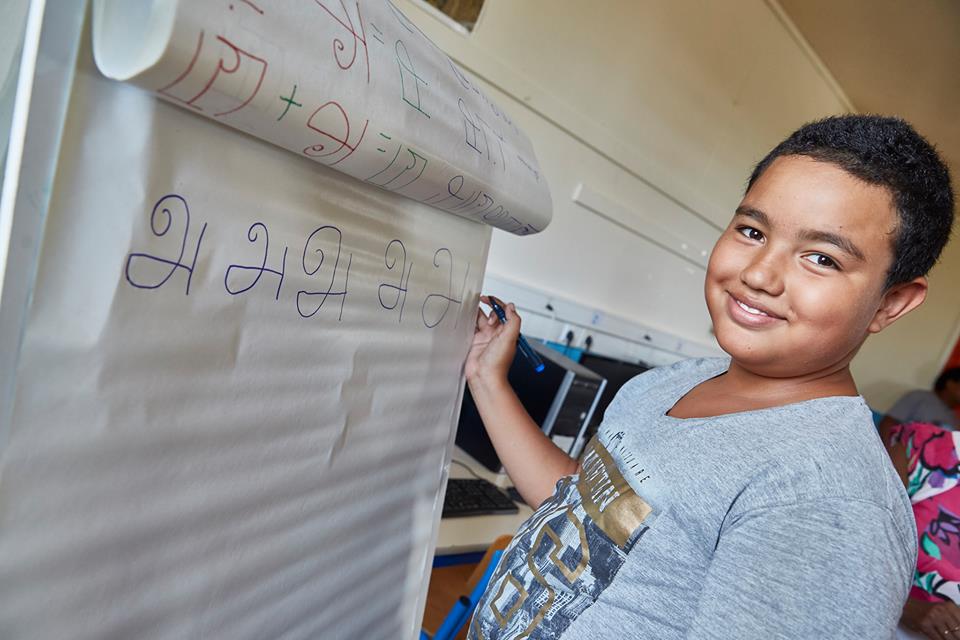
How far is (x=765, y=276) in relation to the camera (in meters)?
0.59

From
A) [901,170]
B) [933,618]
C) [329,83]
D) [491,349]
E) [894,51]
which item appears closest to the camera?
[329,83]

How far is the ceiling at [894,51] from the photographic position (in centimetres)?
227

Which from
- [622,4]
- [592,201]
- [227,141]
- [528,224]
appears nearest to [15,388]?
[227,141]

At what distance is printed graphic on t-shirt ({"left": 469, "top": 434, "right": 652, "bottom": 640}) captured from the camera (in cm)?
62

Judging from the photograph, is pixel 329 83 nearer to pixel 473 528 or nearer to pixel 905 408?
pixel 473 528

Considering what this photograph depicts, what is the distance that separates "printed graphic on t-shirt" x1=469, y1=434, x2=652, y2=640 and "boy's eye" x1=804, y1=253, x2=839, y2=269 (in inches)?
11.9

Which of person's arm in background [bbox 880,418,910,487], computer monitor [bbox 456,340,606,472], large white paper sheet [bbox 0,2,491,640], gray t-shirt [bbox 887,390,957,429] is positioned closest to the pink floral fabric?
person's arm in background [bbox 880,418,910,487]

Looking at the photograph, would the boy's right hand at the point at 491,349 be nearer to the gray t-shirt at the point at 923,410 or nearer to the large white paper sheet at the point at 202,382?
the large white paper sheet at the point at 202,382

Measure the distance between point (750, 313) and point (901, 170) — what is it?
0.19m

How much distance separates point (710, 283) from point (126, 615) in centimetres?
67

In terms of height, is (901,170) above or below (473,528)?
above

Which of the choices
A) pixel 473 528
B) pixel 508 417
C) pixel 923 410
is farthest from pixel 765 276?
pixel 923 410

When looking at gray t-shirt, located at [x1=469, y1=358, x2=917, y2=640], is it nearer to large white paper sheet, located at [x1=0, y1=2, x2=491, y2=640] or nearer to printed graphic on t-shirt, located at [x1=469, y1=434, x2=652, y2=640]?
printed graphic on t-shirt, located at [x1=469, y1=434, x2=652, y2=640]

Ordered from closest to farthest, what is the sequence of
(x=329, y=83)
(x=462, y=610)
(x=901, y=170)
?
(x=329, y=83)
(x=901, y=170)
(x=462, y=610)
